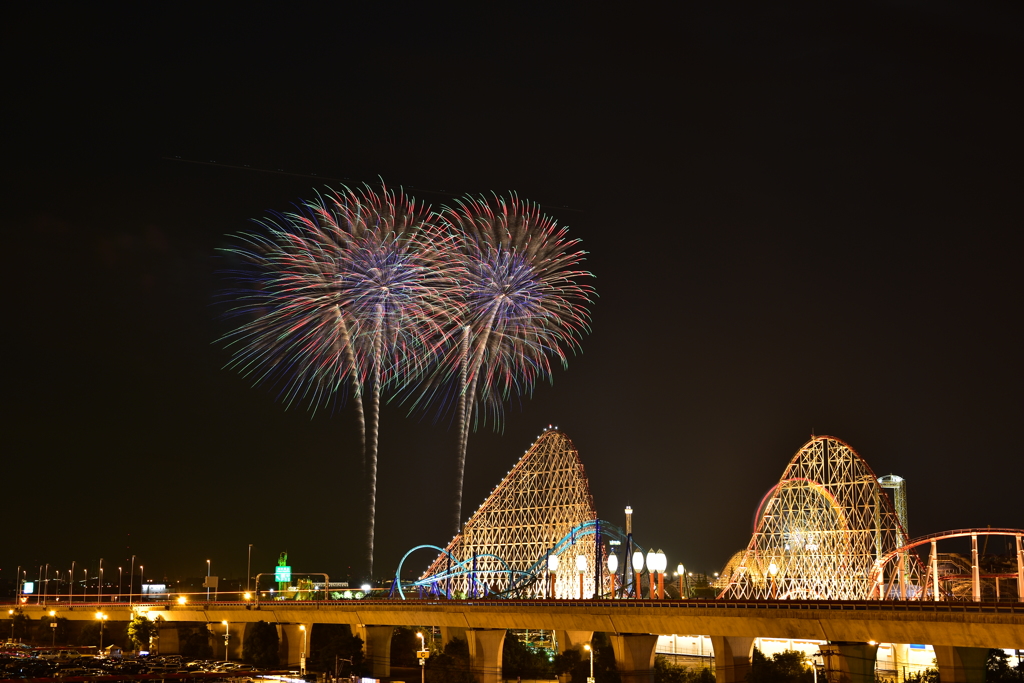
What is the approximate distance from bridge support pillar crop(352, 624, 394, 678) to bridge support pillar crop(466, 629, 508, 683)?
1381 cm

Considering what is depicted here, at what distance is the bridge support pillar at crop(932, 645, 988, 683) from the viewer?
4406 cm

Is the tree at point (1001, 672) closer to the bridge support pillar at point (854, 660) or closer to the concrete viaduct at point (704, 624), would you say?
the concrete viaduct at point (704, 624)

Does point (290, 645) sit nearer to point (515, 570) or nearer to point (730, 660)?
point (515, 570)

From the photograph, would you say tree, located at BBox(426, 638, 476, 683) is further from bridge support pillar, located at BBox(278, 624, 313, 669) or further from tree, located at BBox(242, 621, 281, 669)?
tree, located at BBox(242, 621, 281, 669)

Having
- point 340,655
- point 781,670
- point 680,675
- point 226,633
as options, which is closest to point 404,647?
point 340,655

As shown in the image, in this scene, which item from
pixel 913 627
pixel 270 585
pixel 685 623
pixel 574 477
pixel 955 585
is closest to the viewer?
pixel 913 627

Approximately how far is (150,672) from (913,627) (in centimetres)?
4423

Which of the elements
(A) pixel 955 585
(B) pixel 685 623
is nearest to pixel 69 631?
(B) pixel 685 623

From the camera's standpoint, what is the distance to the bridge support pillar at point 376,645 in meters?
74.7

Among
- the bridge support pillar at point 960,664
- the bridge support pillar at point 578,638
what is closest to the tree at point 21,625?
the bridge support pillar at point 578,638

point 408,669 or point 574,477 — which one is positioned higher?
point 574,477

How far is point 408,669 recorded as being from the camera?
77000 millimetres

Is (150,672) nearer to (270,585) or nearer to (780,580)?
(780,580)

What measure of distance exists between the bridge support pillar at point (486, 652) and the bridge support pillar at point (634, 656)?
924 cm
